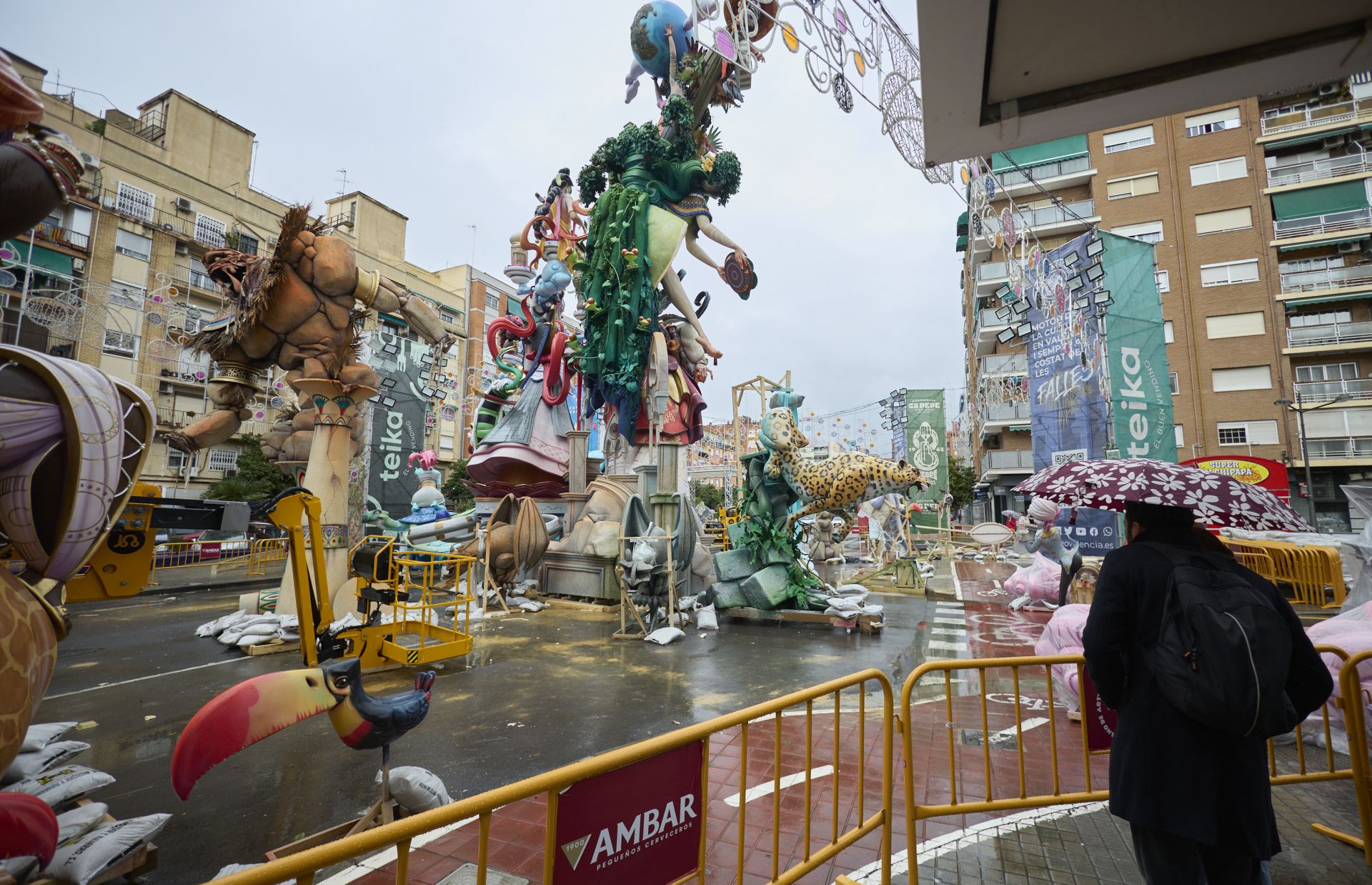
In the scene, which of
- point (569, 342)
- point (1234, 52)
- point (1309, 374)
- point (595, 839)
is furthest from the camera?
point (1309, 374)

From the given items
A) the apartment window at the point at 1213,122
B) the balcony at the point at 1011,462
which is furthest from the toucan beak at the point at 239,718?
the apartment window at the point at 1213,122

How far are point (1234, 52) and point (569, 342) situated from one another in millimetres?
13518

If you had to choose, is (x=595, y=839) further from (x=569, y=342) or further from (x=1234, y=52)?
(x=569, y=342)

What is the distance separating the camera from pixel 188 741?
231cm

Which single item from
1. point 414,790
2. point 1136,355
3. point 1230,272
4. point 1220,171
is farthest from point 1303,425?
point 414,790

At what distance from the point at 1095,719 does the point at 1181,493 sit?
1.52 metres

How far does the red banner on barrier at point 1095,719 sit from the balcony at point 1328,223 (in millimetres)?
30473

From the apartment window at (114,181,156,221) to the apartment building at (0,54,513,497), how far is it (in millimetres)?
35

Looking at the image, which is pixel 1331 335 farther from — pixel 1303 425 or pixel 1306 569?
pixel 1306 569

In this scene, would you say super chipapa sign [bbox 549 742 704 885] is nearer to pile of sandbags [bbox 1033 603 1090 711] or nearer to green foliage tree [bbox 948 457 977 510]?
pile of sandbags [bbox 1033 603 1090 711]

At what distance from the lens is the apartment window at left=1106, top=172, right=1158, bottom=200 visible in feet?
83.2

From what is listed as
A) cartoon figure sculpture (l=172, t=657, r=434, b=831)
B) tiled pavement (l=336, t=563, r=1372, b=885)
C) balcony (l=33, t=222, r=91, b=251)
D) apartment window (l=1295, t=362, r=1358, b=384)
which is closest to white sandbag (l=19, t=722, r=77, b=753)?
cartoon figure sculpture (l=172, t=657, r=434, b=831)

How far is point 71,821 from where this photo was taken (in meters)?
2.75

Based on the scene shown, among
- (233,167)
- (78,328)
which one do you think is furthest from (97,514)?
(233,167)
